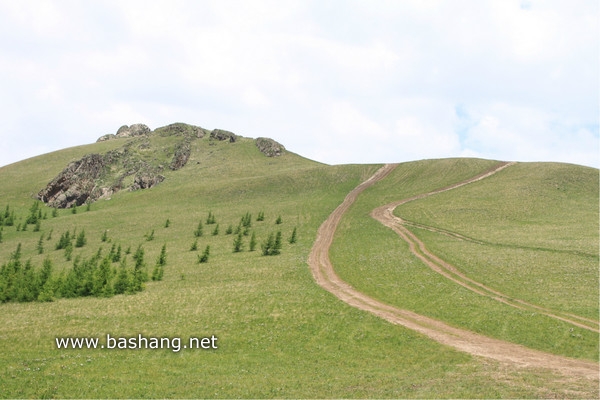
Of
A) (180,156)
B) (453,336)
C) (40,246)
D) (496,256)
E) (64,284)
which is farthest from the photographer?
(180,156)

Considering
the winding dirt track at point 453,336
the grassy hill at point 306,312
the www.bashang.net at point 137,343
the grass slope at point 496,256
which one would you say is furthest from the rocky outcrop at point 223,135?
the www.bashang.net at point 137,343

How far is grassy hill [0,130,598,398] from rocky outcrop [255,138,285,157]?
81666mm

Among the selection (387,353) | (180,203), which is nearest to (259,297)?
(387,353)

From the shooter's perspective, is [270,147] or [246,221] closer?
[246,221]

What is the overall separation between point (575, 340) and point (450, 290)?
1390 centimetres

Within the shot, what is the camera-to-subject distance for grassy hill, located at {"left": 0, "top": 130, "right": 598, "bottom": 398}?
76.7 feet

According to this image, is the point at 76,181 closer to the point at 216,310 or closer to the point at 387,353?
the point at 216,310

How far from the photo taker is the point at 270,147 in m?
180

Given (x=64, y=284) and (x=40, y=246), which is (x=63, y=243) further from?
(x=64, y=284)

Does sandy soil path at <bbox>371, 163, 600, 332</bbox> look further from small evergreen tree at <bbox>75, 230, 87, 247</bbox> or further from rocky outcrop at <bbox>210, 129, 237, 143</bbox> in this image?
rocky outcrop at <bbox>210, 129, 237, 143</bbox>

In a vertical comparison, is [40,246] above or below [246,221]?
below

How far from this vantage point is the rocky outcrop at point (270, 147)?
177m

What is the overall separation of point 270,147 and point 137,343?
505ft

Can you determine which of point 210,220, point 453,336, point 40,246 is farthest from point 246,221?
point 453,336
